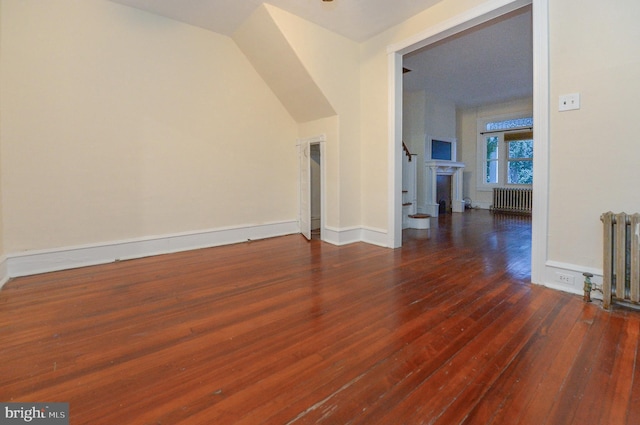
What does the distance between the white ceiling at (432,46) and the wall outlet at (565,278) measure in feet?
8.89

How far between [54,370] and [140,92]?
126 inches

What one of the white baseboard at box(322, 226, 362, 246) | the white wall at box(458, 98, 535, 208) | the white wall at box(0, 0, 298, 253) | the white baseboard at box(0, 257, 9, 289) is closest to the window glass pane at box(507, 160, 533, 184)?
the white wall at box(458, 98, 535, 208)

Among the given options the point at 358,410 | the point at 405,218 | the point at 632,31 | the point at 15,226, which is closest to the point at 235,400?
the point at 358,410

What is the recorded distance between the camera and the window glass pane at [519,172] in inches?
319

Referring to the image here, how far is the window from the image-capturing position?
8.08 m

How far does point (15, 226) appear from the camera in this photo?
9.76ft

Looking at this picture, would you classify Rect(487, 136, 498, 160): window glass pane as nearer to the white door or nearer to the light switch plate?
the white door

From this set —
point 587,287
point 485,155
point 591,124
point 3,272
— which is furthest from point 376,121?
point 485,155

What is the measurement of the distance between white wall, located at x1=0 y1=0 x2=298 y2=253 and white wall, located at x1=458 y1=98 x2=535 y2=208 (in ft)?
22.6

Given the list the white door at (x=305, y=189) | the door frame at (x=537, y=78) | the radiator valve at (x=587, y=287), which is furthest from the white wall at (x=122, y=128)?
the radiator valve at (x=587, y=287)

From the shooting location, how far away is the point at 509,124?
27.5 feet

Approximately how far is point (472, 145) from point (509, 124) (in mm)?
1083

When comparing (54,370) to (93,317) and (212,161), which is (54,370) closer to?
(93,317)

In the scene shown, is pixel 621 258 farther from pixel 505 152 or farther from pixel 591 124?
pixel 505 152
